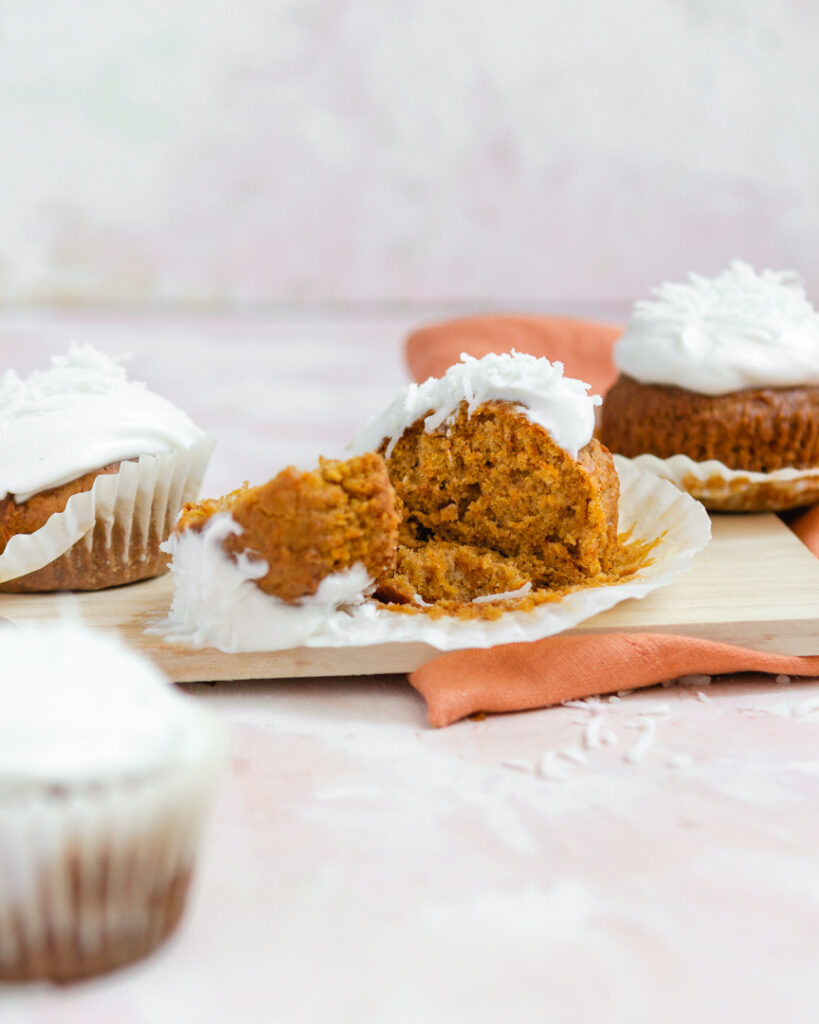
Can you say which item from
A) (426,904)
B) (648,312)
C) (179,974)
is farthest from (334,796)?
(648,312)

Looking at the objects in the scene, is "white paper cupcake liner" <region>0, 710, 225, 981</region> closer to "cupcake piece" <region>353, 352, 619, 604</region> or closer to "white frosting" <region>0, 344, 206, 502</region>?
"cupcake piece" <region>353, 352, 619, 604</region>

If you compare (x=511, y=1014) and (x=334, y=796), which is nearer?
(x=511, y=1014)

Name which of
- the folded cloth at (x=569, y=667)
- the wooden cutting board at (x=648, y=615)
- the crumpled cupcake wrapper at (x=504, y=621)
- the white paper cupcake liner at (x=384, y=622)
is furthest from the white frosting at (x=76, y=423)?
the folded cloth at (x=569, y=667)

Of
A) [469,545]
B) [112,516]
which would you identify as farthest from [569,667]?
A: [112,516]

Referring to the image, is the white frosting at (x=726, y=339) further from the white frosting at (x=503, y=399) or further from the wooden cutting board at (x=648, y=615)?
the white frosting at (x=503, y=399)

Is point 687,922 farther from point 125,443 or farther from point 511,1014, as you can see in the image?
point 125,443

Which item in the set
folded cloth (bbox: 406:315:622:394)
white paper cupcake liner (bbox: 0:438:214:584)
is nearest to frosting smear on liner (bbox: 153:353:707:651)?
white paper cupcake liner (bbox: 0:438:214:584)

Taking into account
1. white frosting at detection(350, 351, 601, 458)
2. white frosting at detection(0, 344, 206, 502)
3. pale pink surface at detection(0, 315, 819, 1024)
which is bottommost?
pale pink surface at detection(0, 315, 819, 1024)
